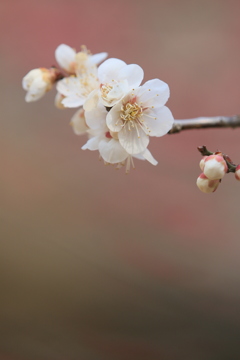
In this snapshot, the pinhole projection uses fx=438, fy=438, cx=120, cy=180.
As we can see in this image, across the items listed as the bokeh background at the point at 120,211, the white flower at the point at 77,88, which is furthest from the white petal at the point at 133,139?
the bokeh background at the point at 120,211

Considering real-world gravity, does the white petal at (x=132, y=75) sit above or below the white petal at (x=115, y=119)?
above

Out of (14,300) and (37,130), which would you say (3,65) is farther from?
(14,300)

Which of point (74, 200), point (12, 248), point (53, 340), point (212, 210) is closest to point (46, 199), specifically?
point (74, 200)

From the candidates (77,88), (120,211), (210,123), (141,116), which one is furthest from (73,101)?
(120,211)

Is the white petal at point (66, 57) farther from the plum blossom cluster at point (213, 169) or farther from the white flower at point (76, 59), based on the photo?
the plum blossom cluster at point (213, 169)

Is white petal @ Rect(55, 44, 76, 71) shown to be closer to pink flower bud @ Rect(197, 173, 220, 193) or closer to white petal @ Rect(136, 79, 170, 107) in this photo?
white petal @ Rect(136, 79, 170, 107)

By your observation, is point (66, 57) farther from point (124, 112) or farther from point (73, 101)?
point (124, 112)

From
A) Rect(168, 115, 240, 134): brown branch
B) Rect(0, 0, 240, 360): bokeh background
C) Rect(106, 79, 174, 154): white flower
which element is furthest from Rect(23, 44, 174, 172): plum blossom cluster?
Rect(0, 0, 240, 360): bokeh background
